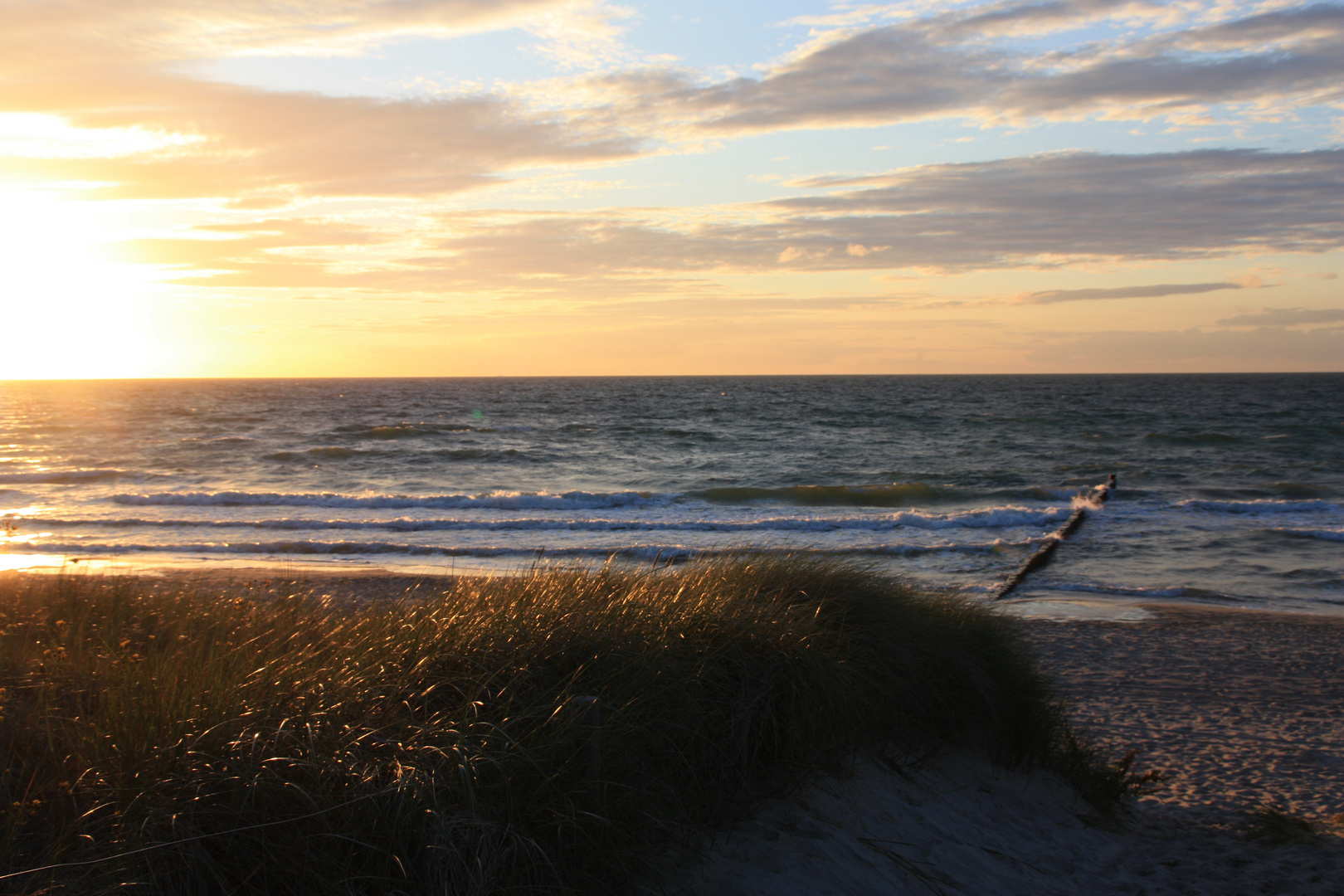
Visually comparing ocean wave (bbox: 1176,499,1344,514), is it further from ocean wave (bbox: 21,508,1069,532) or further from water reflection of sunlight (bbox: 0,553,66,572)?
water reflection of sunlight (bbox: 0,553,66,572)

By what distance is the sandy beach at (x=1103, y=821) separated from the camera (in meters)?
3.66

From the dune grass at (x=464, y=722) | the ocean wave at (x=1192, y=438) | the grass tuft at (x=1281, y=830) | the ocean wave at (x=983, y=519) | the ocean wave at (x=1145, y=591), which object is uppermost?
the dune grass at (x=464, y=722)

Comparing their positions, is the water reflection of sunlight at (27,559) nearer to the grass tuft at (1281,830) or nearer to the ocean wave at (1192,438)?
the grass tuft at (1281,830)

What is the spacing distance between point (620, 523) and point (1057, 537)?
30.5ft

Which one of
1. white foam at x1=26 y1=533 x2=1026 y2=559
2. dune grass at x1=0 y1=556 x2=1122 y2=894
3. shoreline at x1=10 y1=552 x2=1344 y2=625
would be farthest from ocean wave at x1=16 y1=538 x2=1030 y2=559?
dune grass at x1=0 y1=556 x2=1122 y2=894

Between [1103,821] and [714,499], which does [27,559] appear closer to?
[714,499]

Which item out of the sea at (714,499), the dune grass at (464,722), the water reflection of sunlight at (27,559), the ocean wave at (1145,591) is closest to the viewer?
the dune grass at (464,722)

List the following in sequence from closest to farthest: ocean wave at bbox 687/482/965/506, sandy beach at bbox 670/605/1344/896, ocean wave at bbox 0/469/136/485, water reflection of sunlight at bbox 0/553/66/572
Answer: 1. sandy beach at bbox 670/605/1344/896
2. water reflection of sunlight at bbox 0/553/66/572
3. ocean wave at bbox 687/482/965/506
4. ocean wave at bbox 0/469/136/485

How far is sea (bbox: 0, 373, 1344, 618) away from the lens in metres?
14.2


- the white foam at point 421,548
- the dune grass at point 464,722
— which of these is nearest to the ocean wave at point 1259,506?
the white foam at point 421,548

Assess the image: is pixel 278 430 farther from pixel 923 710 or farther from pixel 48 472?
pixel 923 710

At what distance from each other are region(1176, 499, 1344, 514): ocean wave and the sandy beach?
14618 mm

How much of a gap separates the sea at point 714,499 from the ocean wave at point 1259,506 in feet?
0.29

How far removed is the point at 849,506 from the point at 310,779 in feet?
68.0
